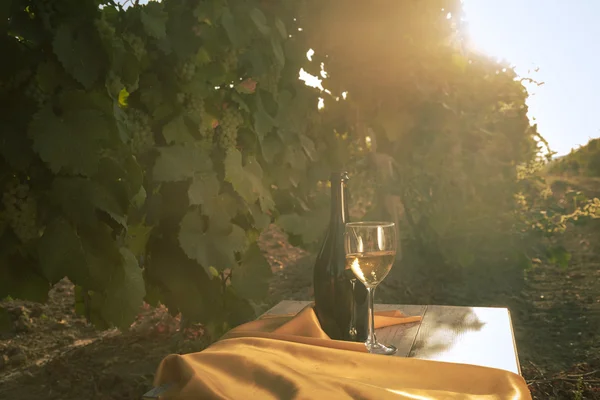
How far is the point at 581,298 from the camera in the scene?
16.0 feet

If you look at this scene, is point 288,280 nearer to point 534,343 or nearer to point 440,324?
point 534,343

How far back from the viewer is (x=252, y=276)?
298 centimetres

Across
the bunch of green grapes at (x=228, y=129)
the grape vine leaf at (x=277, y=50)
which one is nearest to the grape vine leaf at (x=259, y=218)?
the bunch of green grapes at (x=228, y=129)

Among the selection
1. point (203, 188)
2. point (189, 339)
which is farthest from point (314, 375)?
point (189, 339)

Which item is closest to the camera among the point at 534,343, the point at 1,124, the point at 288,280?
the point at 1,124

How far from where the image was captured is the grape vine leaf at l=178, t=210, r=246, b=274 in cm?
254

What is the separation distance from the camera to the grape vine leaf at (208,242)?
2535 millimetres

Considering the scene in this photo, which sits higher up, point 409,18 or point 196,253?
point 409,18

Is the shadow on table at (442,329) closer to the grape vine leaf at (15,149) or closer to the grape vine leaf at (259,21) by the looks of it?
the grape vine leaf at (15,149)

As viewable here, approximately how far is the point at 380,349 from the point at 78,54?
1.27 meters

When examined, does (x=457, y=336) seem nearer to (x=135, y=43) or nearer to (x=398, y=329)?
(x=398, y=329)

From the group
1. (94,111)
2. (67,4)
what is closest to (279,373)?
(94,111)

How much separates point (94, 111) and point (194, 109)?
0.72 metres

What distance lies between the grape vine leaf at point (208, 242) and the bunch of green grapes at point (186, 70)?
550mm
